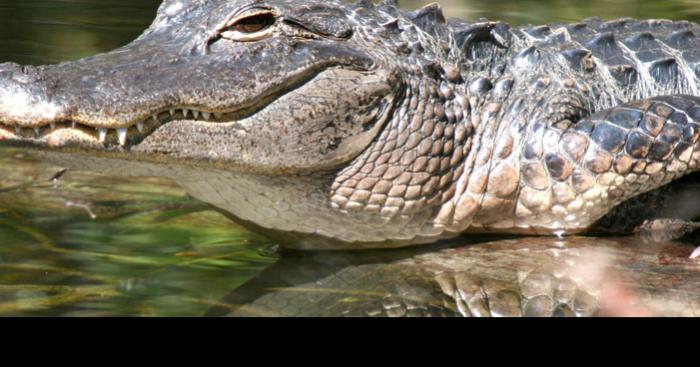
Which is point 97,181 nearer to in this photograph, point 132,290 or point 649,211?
point 132,290

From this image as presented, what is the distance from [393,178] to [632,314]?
3.78 ft

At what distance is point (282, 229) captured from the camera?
398cm

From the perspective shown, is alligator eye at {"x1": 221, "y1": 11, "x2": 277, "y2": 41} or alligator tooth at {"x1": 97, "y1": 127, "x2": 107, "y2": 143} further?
alligator eye at {"x1": 221, "y1": 11, "x2": 277, "y2": 41}

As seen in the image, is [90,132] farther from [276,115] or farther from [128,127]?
[276,115]

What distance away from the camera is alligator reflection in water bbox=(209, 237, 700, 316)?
3.35m

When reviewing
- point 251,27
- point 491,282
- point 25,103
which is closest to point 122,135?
point 25,103

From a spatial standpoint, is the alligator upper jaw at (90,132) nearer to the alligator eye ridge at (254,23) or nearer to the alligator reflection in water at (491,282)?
the alligator eye ridge at (254,23)

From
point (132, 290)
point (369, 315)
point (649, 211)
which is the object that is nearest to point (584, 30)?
point (649, 211)

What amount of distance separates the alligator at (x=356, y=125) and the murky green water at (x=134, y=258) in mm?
231

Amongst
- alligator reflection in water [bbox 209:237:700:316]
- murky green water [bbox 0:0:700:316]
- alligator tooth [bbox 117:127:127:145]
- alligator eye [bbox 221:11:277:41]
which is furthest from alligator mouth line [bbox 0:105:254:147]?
alligator reflection in water [bbox 209:237:700:316]

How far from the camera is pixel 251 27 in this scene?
12.8 ft

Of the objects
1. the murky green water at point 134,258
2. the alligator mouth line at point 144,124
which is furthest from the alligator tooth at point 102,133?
the murky green water at point 134,258

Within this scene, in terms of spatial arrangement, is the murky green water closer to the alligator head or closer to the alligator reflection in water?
the alligator reflection in water

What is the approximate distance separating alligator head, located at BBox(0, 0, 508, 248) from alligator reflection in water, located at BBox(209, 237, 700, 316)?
22 centimetres
